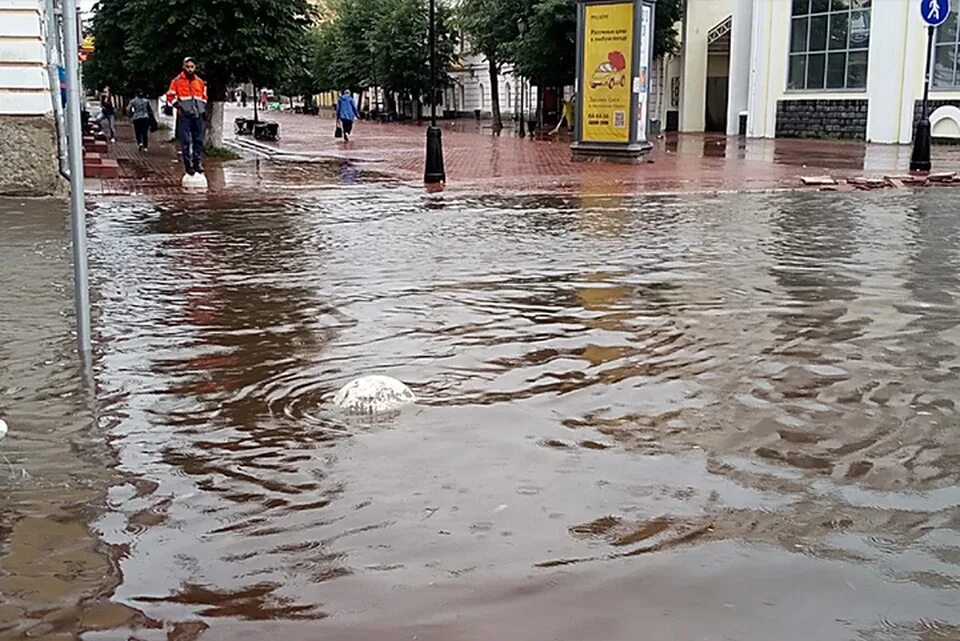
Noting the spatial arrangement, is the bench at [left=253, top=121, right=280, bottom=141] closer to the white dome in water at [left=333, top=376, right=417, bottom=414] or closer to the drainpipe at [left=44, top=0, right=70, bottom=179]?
the drainpipe at [left=44, top=0, right=70, bottom=179]

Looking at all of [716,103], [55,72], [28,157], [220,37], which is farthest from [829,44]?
[28,157]

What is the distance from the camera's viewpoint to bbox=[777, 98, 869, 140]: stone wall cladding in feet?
119

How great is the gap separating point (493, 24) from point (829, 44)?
525 inches

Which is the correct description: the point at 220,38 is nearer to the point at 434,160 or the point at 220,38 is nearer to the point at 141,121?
the point at 141,121

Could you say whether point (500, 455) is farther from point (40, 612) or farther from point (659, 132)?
point (659, 132)

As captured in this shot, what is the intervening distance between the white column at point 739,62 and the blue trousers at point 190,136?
90.9 feet

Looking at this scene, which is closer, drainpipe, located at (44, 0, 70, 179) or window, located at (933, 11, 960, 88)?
drainpipe, located at (44, 0, 70, 179)

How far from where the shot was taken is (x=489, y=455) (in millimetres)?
4562

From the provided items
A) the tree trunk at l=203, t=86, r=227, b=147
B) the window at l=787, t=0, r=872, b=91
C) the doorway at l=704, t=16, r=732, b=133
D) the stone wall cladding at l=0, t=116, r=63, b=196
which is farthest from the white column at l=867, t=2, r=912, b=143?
the stone wall cladding at l=0, t=116, r=63, b=196

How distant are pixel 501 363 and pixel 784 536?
8.60ft

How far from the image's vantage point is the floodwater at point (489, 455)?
3.28 meters

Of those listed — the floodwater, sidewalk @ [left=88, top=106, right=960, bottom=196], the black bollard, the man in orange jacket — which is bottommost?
the floodwater

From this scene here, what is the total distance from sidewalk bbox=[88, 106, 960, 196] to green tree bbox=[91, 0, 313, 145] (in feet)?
6.89

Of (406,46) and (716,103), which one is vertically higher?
(406,46)
